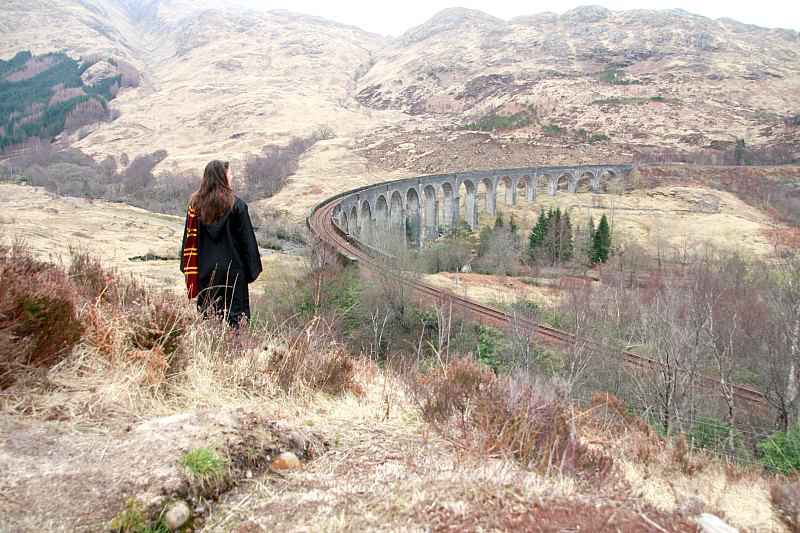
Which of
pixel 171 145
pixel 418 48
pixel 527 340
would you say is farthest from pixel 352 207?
pixel 418 48

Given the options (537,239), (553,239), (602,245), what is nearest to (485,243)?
(537,239)

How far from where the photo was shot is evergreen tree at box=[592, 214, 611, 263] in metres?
44.4

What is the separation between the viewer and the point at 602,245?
4481cm

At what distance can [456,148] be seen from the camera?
81.4 metres

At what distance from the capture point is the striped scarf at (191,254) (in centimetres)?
423

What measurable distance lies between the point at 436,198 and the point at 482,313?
36647mm

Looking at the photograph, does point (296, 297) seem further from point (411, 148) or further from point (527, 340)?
point (411, 148)

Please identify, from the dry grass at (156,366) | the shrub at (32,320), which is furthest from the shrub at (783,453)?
the shrub at (32,320)

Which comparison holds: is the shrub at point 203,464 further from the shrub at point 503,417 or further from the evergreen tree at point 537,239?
the evergreen tree at point 537,239

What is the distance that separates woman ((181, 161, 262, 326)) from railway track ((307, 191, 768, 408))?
7.87m

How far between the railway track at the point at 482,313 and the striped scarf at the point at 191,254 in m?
8.03

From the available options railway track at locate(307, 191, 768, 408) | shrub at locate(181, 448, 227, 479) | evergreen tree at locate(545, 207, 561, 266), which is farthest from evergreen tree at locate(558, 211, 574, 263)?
shrub at locate(181, 448, 227, 479)

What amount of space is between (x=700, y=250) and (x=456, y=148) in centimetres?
4416

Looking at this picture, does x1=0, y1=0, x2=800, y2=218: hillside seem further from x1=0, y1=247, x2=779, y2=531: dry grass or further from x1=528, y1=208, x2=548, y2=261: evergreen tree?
x1=0, y1=247, x2=779, y2=531: dry grass
